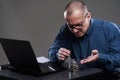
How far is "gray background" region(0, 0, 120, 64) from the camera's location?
121 inches

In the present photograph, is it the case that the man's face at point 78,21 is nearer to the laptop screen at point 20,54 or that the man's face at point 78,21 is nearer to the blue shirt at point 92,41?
the blue shirt at point 92,41

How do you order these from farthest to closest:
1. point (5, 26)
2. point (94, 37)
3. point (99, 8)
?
1. point (99, 8)
2. point (5, 26)
3. point (94, 37)

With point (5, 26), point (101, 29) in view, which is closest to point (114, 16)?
point (5, 26)

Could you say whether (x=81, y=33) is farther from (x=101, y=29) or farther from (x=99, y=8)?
(x=99, y=8)

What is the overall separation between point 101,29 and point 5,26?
1.54 m

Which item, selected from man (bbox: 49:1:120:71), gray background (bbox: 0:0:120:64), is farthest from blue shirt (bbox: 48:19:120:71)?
gray background (bbox: 0:0:120:64)

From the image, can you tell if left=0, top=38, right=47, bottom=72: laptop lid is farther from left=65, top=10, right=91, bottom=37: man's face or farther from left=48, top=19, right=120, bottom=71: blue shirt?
left=65, top=10, right=91, bottom=37: man's face

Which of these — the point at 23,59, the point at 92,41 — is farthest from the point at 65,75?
the point at 92,41

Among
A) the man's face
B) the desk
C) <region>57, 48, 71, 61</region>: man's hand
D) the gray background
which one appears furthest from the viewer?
the gray background

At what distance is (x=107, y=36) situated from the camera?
178 cm

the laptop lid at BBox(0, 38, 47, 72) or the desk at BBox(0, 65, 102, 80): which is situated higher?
the laptop lid at BBox(0, 38, 47, 72)

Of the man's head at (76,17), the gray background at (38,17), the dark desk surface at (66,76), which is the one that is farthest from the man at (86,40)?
the gray background at (38,17)

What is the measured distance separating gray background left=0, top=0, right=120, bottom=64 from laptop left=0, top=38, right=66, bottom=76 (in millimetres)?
1613

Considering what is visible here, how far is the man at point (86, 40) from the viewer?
1.54m
